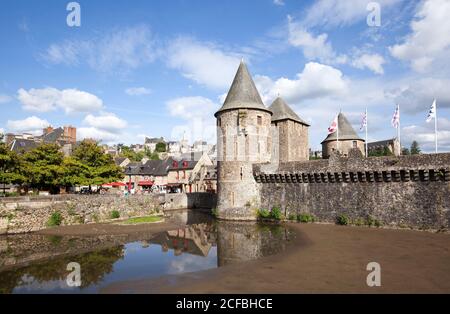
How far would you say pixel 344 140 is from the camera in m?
38.8

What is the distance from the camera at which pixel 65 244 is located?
1773 centimetres

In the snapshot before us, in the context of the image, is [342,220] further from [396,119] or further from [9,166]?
[9,166]

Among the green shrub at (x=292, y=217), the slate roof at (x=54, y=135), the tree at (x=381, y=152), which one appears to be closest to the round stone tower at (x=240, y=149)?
the green shrub at (x=292, y=217)

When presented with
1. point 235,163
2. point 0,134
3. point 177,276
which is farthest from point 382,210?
point 0,134

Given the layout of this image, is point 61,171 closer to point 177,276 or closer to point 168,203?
point 168,203

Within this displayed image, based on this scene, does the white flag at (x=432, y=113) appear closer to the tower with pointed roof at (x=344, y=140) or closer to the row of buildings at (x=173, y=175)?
the tower with pointed roof at (x=344, y=140)

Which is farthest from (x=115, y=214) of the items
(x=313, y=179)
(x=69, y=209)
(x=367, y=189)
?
(x=367, y=189)

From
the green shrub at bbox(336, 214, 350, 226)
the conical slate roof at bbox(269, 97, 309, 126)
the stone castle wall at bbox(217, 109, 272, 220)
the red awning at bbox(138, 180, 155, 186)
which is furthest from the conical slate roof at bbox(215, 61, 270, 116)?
the red awning at bbox(138, 180, 155, 186)

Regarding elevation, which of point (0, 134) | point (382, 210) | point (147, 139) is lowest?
point (382, 210)

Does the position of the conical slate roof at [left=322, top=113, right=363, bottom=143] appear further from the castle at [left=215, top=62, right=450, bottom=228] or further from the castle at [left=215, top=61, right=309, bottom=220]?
the castle at [left=215, top=61, right=309, bottom=220]

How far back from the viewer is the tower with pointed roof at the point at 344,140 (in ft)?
126

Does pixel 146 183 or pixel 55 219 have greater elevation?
pixel 146 183

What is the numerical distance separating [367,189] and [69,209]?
76.8 feet
